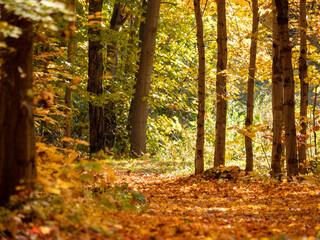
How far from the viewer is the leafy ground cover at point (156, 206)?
11.3ft

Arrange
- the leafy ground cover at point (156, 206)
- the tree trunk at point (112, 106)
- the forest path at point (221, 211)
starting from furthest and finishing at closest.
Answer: the tree trunk at point (112, 106) → the forest path at point (221, 211) → the leafy ground cover at point (156, 206)

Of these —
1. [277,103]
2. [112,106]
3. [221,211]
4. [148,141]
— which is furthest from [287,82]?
[148,141]

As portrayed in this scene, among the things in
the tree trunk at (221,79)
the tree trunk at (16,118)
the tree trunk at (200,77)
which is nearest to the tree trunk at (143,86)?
the tree trunk at (221,79)

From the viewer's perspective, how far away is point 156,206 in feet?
21.7

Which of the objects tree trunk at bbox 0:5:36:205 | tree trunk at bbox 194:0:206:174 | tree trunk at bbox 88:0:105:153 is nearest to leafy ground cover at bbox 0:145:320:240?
tree trunk at bbox 0:5:36:205

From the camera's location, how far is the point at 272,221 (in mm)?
5453

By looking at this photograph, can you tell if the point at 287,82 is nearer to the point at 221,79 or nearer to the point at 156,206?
Result: the point at 221,79

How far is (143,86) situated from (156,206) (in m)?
10.6

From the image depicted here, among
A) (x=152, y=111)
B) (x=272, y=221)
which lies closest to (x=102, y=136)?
(x=152, y=111)

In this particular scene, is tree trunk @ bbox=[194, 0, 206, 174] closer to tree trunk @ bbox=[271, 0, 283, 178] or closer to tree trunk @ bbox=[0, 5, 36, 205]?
tree trunk @ bbox=[271, 0, 283, 178]

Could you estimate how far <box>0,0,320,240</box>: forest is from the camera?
3496 millimetres

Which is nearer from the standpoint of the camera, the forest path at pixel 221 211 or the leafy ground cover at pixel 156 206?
the leafy ground cover at pixel 156 206

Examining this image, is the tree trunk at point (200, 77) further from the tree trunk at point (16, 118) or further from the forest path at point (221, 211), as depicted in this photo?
the tree trunk at point (16, 118)

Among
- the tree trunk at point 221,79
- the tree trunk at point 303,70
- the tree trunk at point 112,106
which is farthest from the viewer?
the tree trunk at point 112,106
